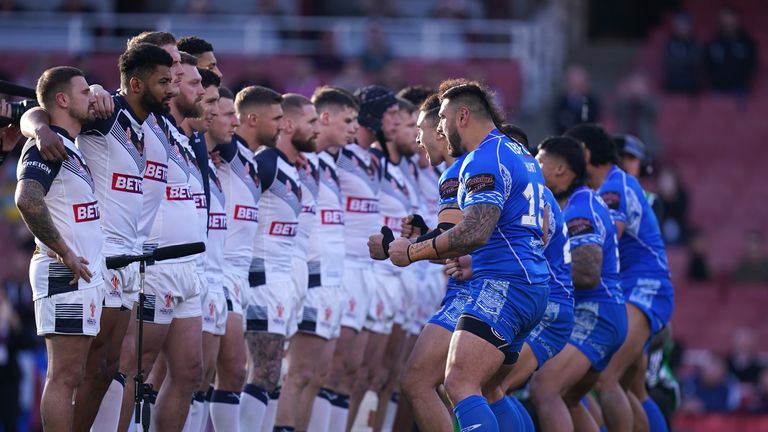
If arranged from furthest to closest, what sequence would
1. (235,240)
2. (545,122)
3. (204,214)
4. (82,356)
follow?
(545,122) < (235,240) < (204,214) < (82,356)

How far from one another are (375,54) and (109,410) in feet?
50.3

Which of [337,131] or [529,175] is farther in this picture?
[337,131]

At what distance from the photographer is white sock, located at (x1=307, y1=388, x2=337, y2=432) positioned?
12.3m

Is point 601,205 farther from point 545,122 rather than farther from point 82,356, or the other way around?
point 545,122

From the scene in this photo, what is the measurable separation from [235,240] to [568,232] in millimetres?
2768

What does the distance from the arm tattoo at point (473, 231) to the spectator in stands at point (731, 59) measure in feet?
59.6

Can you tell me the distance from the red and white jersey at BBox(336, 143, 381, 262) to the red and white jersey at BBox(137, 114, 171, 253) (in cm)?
357

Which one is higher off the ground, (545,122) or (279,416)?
(545,122)

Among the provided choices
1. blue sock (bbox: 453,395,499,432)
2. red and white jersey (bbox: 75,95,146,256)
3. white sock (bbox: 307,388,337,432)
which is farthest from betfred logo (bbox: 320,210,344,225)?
blue sock (bbox: 453,395,499,432)

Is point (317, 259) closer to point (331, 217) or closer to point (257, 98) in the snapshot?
point (331, 217)

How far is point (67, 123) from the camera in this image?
9.31 metres

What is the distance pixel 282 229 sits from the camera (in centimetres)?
1175

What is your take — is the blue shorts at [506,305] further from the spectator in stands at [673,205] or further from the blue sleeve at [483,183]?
the spectator in stands at [673,205]

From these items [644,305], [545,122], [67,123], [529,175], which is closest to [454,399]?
[529,175]
